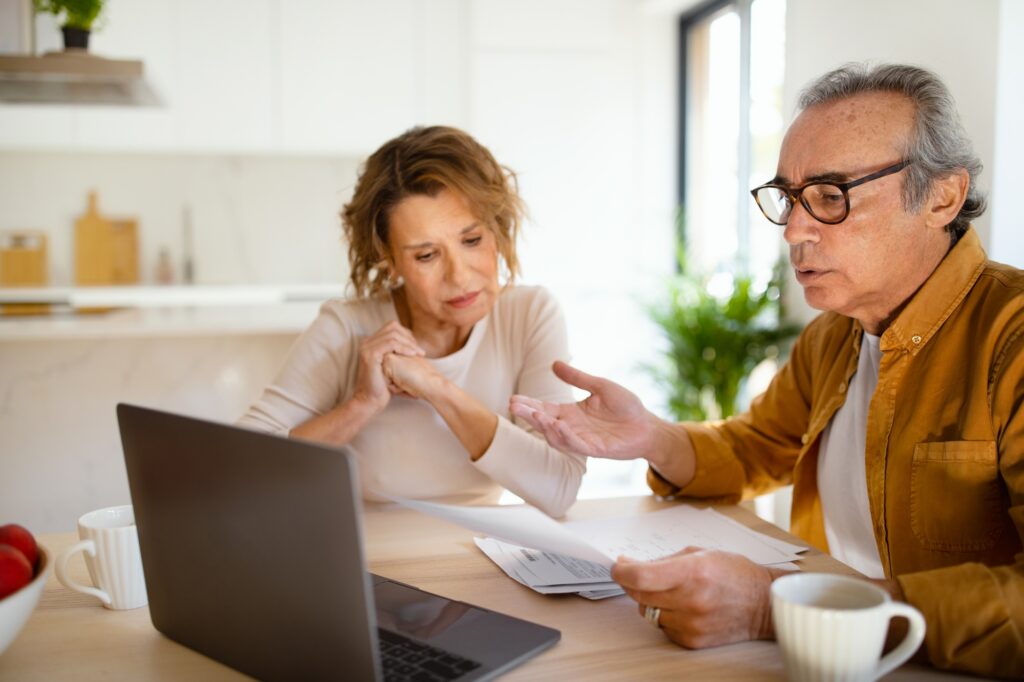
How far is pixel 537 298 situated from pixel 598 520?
63cm

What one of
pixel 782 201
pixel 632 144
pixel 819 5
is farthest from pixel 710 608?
pixel 632 144

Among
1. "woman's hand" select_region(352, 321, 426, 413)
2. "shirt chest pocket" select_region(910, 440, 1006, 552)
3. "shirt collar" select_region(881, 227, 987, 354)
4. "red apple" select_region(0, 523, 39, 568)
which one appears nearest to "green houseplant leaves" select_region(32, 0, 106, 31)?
"woman's hand" select_region(352, 321, 426, 413)

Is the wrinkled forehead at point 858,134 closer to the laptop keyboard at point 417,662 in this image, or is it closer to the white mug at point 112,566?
the laptop keyboard at point 417,662

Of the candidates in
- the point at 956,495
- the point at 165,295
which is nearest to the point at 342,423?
the point at 956,495

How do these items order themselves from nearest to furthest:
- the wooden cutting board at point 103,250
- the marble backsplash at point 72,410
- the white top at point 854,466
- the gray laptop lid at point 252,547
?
1. the gray laptop lid at point 252,547
2. the white top at point 854,466
3. the marble backsplash at point 72,410
4. the wooden cutting board at point 103,250

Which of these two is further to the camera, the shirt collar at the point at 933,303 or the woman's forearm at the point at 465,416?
the woman's forearm at the point at 465,416

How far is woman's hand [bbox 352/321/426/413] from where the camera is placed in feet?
5.71

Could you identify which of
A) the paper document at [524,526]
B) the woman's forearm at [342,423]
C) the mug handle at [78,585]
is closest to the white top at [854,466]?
the paper document at [524,526]

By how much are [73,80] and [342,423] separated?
A: 161 cm

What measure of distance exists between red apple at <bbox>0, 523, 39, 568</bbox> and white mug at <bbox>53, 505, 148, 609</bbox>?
108 mm

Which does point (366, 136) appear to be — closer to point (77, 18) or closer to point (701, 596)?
point (77, 18)

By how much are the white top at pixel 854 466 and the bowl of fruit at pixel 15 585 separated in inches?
45.2

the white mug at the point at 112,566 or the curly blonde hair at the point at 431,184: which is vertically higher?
the curly blonde hair at the point at 431,184

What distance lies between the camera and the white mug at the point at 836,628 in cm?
80
